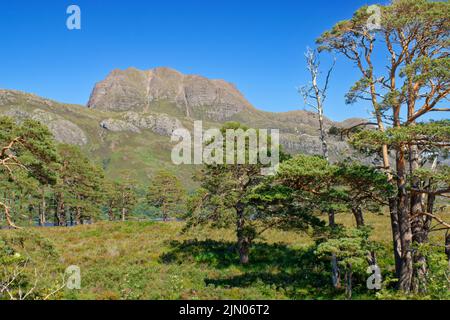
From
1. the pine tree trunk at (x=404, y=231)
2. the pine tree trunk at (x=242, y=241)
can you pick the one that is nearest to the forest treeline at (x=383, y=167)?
the pine tree trunk at (x=404, y=231)

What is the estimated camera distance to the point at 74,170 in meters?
49.7

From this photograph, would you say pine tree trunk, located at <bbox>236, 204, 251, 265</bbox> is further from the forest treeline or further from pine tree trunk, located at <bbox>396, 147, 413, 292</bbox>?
pine tree trunk, located at <bbox>396, 147, 413, 292</bbox>

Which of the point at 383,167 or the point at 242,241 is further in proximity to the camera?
the point at 242,241

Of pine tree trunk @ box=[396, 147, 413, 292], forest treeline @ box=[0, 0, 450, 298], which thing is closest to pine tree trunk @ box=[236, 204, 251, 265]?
forest treeline @ box=[0, 0, 450, 298]

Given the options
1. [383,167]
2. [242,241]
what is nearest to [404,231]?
[383,167]

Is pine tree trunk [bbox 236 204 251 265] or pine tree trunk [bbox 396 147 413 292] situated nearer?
pine tree trunk [bbox 396 147 413 292]

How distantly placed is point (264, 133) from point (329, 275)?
30.5 feet

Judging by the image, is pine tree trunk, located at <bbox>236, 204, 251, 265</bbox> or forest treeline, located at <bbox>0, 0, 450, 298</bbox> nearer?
forest treeline, located at <bbox>0, 0, 450, 298</bbox>

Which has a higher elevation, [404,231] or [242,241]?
[404,231]

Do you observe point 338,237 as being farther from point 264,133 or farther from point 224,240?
point 224,240

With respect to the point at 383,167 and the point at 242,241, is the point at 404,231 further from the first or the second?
the point at 242,241

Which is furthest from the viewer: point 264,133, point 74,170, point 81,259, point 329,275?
point 74,170

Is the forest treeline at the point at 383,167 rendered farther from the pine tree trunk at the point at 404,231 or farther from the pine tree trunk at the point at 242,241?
the pine tree trunk at the point at 242,241
